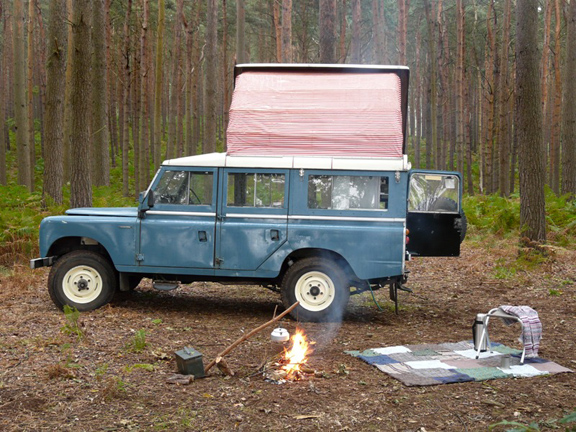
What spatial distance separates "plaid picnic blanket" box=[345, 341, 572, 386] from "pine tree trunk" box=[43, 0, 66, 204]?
1034cm

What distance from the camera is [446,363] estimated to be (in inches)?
245

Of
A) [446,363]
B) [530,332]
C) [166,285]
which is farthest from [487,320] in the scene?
[166,285]

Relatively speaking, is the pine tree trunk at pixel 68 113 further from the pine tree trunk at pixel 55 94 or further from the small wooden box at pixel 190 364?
the small wooden box at pixel 190 364

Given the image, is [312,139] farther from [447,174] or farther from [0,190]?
[0,190]

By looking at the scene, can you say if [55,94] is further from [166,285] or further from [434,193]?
[434,193]

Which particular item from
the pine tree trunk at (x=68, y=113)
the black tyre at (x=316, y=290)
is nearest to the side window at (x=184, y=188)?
the black tyre at (x=316, y=290)

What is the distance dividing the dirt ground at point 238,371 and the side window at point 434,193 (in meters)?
1.60

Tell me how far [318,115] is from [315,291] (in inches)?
97.5

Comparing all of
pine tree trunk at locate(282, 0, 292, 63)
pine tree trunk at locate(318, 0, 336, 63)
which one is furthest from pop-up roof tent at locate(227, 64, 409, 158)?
pine tree trunk at locate(282, 0, 292, 63)

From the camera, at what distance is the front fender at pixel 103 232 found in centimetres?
809

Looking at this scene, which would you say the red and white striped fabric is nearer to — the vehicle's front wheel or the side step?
the side step

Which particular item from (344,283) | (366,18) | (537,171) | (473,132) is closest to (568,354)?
(344,283)

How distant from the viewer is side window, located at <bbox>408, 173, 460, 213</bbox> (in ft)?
27.6

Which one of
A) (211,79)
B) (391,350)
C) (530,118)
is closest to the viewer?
(391,350)
